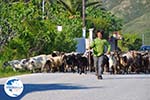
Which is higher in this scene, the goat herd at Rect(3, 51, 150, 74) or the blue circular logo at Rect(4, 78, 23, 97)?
the goat herd at Rect(3, 51, 150, 74)

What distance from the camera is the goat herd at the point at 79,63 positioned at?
3284cm

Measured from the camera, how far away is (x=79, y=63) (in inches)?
1310

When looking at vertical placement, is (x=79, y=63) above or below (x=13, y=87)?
above

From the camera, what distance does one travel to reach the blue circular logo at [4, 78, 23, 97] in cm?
1005

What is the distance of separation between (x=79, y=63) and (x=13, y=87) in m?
23.2

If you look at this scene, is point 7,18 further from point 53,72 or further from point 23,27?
point 53,72

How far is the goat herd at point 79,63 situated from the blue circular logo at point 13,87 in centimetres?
2230

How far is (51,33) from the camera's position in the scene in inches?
1571

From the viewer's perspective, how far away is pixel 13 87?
10.1m

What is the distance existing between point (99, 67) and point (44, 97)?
8517 mm

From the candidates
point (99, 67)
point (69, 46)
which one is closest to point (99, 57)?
point (99, 67)

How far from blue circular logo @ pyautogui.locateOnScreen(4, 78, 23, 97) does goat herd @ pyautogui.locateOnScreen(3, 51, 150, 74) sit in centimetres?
2230

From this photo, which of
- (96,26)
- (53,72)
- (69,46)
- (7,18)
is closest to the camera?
(53,72)

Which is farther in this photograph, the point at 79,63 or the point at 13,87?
the point at 79,63
